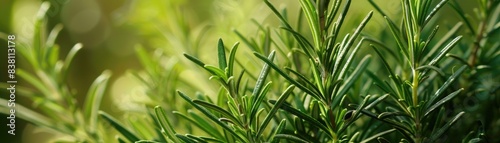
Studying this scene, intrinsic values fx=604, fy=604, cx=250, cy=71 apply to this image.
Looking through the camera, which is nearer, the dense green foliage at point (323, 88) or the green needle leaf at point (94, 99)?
the dense green foliage at point (323, 88)

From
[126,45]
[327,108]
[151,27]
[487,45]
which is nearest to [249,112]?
[327,108]

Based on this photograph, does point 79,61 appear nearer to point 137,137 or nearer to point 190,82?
point 190,82

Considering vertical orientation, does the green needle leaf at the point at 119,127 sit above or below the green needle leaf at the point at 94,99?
below

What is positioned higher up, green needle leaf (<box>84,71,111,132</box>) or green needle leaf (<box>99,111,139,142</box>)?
green needle leaf (<box>84,71,111,132</box>)

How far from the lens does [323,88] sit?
0.63 feet

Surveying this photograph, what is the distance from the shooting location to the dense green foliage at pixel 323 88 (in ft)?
0.63

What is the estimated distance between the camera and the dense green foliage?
192 mm

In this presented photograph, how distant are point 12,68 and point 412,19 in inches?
11.7

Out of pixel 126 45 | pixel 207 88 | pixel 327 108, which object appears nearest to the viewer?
pixel 327 108

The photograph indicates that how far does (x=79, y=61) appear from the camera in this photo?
851mm

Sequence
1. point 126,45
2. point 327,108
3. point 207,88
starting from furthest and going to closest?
point 126,45
point 207,88
point 327,108

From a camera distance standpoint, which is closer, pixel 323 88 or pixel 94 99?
pixel 323 88

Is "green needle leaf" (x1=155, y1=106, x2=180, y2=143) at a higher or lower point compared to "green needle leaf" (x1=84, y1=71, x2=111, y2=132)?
lower

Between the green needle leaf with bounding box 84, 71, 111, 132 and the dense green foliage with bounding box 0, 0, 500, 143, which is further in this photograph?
the green needle leaf with bounding box 84, 71, 111, 132
